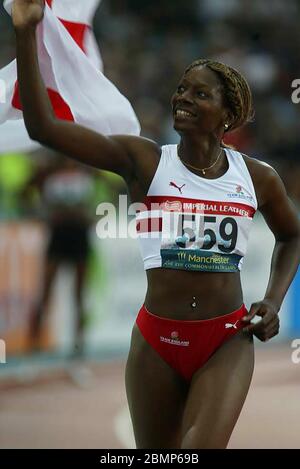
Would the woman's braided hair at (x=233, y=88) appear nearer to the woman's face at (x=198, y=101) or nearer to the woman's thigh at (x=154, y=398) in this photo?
the woman's face at (x=198, y=101)

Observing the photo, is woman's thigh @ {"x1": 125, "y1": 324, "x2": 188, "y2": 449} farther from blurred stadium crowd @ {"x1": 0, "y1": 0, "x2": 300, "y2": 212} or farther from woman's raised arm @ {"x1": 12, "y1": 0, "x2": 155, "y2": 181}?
blurred stadium crowd @ {"x1": 0, "y1": 0, "x2": 300, "y2": 212}

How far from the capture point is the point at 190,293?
4430 millimetres

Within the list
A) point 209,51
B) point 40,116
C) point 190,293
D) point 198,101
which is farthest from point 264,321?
point 209,51

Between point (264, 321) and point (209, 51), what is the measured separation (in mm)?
10960

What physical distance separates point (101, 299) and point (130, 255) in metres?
0.59

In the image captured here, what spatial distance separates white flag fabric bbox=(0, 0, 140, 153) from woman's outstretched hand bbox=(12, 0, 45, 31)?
3.48ft

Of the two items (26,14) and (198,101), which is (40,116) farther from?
(198,101)

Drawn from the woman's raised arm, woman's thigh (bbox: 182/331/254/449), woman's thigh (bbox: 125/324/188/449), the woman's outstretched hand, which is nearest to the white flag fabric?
the woman's raised arm

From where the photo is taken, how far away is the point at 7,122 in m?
5.18

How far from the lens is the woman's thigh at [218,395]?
4.20 metres

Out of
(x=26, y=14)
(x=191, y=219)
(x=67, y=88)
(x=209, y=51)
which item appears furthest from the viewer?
(x=209, y=51)

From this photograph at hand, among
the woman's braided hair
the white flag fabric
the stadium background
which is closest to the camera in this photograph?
the woman's braided hair

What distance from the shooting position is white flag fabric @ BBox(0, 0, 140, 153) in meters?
5.01

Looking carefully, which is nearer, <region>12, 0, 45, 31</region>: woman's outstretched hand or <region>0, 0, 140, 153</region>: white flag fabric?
<region>12, 0, 45, 31</region>: woman's outstretched hand
